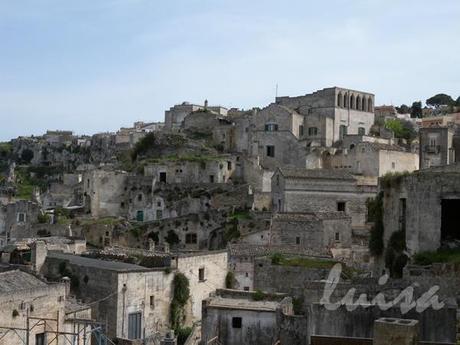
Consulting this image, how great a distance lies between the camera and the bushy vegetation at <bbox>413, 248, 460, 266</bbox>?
21655 mm

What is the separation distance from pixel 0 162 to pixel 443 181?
292 feet

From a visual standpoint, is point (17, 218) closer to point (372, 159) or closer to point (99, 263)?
point (372, 159)

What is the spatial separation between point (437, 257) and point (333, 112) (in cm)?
4030

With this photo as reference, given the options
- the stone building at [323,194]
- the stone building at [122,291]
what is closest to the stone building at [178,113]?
the stone building at [323,194]

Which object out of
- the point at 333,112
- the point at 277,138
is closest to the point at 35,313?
the point at 277,138

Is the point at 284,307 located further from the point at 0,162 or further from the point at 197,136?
the point at 0,162

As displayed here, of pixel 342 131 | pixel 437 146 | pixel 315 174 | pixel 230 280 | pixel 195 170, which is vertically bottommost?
pixel 230 280

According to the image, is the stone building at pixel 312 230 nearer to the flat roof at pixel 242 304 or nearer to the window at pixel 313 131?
the flat roof at pixel 242 304

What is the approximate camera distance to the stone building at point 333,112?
60438 mm

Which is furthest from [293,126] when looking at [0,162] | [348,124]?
[0,162]

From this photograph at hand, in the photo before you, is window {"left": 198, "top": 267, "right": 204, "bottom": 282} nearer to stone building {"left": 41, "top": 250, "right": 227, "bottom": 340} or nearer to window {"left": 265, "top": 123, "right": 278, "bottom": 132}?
stone building {"left": 41, "top": 250, "right": 227, "bottom": 340}

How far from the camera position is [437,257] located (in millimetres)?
22141

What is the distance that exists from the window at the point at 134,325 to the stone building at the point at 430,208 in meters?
10.7

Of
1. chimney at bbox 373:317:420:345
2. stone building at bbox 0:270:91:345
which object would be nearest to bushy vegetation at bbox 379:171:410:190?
stone building at bbox 0:270:91:345
